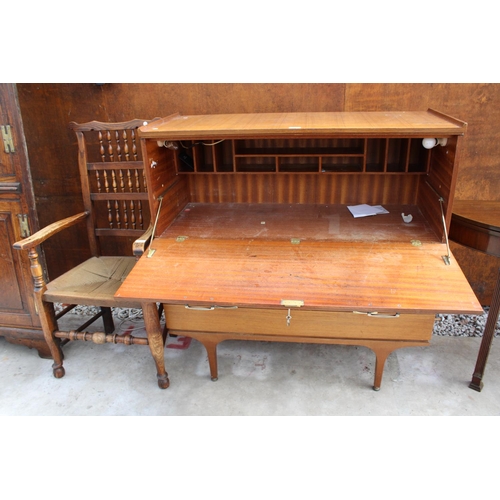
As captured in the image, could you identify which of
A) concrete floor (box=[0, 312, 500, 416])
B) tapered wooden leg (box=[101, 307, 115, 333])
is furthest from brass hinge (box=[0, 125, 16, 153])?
concrete floor (box=[0, 312, 500, 416])

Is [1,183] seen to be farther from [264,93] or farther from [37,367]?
[264,93]

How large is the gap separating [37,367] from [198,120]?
1.92 metres

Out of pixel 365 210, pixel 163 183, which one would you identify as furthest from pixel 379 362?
pixel 163 183

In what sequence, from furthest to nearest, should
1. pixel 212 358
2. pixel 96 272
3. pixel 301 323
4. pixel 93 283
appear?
pixel 96 272 → pixel 93 283 → pixel 212 358 → pixel 301 323

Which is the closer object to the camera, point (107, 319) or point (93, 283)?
point (93, 283)

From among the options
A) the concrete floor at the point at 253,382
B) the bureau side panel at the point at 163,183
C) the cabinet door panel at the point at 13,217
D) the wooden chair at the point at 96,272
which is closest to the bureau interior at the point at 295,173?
the bureau side panel at the point at 163,183

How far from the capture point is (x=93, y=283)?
2.53m

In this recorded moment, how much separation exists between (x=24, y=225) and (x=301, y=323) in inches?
69.6

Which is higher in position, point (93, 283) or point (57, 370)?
point (93, 283)

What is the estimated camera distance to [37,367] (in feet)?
8.73

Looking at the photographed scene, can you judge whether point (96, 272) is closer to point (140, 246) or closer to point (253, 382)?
point (140, 246)

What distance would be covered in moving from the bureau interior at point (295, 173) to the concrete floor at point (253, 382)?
3.03 feet

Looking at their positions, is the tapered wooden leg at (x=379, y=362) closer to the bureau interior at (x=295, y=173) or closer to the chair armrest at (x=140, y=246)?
the bureau interior at (x=295, y=173)
